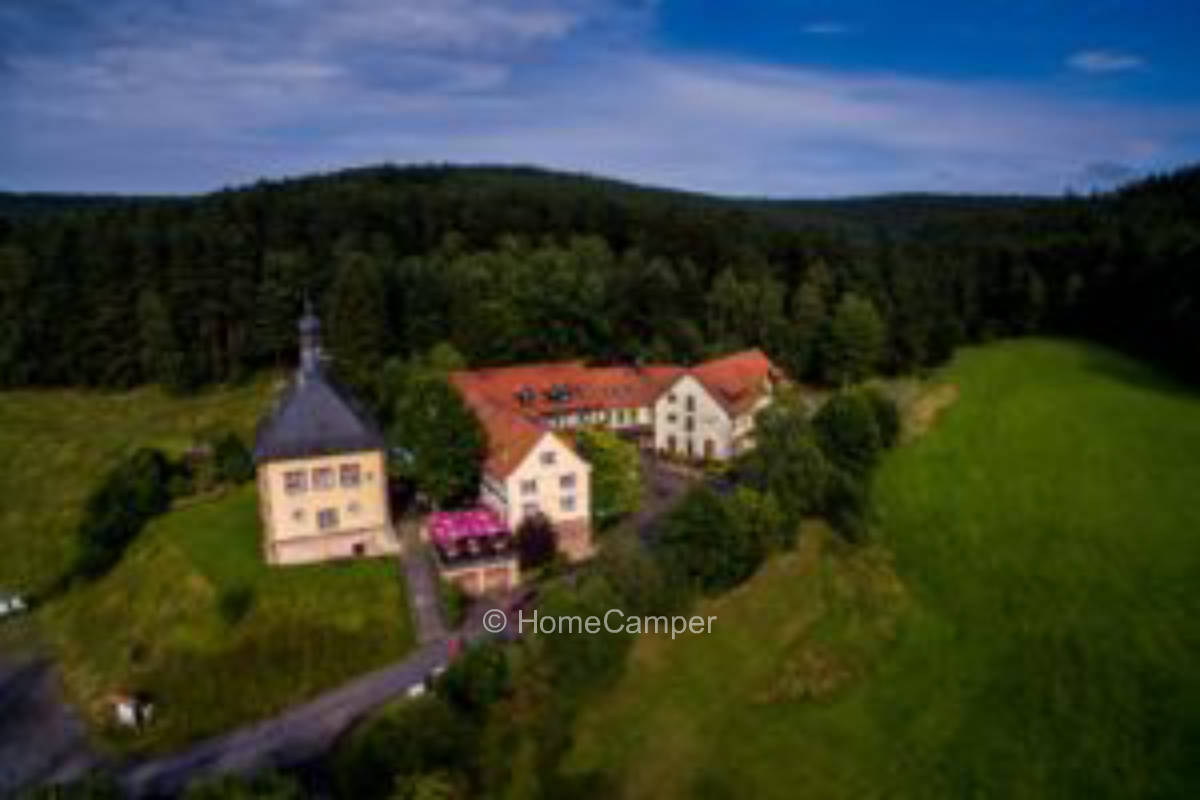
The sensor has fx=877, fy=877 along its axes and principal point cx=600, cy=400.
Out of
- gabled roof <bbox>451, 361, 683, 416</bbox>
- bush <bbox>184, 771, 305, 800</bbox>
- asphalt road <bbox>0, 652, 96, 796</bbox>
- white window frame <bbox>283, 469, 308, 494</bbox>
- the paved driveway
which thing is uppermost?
gabled roof <bbox>451, 361, 683, 416</bbox>

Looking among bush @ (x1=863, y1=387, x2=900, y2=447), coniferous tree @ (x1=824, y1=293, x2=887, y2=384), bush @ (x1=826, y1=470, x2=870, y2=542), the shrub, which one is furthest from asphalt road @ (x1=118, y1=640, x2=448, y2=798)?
coniferous tree @ (x1=824, y1=293, x2=887, y2=384)

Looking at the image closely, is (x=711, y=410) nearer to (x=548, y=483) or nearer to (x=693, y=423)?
(x=693, y=423)

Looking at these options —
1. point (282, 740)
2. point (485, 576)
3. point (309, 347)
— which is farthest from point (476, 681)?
point (309, 347)

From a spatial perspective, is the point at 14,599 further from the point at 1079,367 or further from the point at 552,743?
the point at 1079,367

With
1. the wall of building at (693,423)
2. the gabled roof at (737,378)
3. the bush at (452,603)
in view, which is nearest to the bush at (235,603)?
the bush at (452,603)

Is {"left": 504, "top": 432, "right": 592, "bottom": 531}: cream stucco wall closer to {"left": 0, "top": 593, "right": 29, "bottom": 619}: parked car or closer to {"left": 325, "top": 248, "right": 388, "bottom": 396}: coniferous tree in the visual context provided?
{"left": 325, "top": 248, "right": 388, "bottom": 396}: coniferous tree

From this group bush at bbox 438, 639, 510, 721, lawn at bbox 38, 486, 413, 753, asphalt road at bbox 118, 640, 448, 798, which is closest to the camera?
bush at bbox 438, 639, 510, 721

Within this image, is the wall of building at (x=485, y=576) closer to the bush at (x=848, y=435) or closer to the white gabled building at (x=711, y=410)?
the bush at (x=848, y=435)
